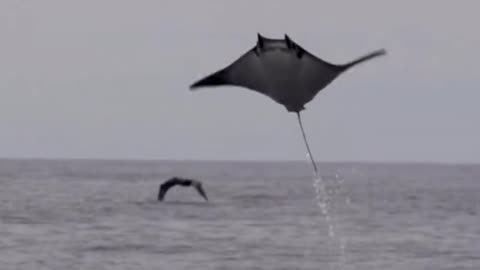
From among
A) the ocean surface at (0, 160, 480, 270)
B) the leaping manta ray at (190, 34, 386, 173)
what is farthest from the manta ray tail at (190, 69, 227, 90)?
the ocean surface at (0, 160, 480, 270)

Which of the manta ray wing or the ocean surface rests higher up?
the manta ray wing

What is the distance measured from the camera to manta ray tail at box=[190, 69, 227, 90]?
14.6m

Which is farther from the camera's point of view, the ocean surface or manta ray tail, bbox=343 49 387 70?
the ocean surface

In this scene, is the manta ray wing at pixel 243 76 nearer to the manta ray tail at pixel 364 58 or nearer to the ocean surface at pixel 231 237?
the manta ray tail at pixel 364 58

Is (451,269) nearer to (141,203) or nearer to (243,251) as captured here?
(243,251)

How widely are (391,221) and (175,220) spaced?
9.68 metres

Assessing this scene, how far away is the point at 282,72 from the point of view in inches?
556

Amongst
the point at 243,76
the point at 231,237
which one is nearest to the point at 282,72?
the point at 243,76

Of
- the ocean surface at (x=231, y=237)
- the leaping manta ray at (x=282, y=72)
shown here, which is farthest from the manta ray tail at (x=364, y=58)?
the ocean surface at (x=231, y=237)

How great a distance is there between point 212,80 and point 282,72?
93cm

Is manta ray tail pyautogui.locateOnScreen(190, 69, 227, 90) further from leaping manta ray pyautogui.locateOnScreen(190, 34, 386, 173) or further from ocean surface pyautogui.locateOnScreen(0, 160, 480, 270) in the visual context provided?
ocean surface pyautogui.locateOnScreen(0, 160, 480, 270)

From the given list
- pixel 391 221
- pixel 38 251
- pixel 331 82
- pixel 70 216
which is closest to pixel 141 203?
pixel 70 216

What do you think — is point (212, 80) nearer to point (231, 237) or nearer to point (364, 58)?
point (364, 58)

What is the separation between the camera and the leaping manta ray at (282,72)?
1402 centimetres
